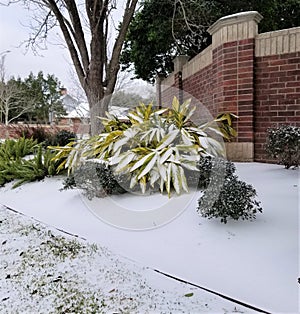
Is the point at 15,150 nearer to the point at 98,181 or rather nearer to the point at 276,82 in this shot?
the point at 98,181

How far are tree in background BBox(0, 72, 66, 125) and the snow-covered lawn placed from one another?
1809 centimetres

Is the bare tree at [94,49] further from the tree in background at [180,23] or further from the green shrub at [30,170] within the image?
the tree in background at [180,23]

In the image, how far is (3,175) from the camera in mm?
5605

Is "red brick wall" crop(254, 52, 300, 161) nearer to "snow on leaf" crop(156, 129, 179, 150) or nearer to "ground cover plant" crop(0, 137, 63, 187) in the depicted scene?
"snow on leaf" crop(156, 129, 179, 150)

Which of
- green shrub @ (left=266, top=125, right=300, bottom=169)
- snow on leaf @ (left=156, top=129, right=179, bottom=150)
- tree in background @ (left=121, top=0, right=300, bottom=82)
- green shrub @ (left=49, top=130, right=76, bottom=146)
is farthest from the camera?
tree in background @ (left=121, top=0, right=300, bottom=82)

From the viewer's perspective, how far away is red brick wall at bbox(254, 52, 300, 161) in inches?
184

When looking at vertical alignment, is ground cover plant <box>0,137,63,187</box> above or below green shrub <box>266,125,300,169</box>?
below

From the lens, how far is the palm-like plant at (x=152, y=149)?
3.41 meters

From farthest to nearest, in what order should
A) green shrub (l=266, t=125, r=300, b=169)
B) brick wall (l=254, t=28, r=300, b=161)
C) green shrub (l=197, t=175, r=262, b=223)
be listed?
brick wall (l=254, t=28, r=300, b=161) → green shrub (l=266, t=125, r=300, b=169) → green shrub (l=197, t=175, r=262, b=223)

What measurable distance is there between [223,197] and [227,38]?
133 inches

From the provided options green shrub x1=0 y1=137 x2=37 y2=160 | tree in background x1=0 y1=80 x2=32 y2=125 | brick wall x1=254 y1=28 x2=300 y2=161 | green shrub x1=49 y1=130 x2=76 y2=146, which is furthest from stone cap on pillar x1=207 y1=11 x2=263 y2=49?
tree in background x1=0 y1=80 x2=32 y2=125

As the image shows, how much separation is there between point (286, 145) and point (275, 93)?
126 centimetres

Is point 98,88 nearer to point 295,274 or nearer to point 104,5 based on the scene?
point 104,5

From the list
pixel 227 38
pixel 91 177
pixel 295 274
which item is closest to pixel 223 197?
pixel 295 274
